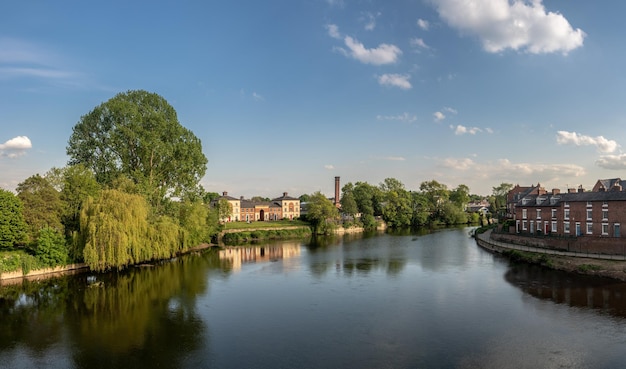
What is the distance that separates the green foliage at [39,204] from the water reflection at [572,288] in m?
35.7

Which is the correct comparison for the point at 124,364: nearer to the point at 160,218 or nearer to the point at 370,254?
the point at 160,218

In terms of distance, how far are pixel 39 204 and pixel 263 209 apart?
5465cm

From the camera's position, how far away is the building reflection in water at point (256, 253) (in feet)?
132

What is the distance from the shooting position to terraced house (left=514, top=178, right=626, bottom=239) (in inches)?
Answer: 1363

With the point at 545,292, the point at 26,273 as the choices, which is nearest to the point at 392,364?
the point at 545,292

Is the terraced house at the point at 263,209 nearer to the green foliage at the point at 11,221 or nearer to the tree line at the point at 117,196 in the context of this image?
the tree line at the point at 117,196

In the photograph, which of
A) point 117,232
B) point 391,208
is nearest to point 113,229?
point 117,232

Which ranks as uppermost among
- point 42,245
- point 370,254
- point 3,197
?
point 3,197

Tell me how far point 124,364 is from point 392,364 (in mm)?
9994

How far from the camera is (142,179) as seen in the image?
129ft

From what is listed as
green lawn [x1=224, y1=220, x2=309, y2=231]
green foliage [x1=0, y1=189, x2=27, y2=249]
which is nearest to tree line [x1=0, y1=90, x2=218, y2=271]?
green foliage [x1=0, y1=189, x2=27, y2=249]

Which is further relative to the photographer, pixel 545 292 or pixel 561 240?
pixel 561 240

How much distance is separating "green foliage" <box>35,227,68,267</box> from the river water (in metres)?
2.16

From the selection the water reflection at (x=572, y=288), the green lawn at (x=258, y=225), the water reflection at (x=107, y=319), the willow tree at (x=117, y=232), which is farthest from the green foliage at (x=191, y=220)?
the water reflection at (x=572, y=288)
